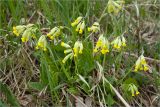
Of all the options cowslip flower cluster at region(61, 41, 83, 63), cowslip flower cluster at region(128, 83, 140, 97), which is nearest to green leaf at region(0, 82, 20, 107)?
cowslip flower cluster at region(61, 41, 83, 63)

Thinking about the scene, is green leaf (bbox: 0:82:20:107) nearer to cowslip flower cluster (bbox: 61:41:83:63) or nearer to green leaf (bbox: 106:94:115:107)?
cowslip flower cluster (bbox: 61:41:83:63)

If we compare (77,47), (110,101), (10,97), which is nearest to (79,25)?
(77,47)

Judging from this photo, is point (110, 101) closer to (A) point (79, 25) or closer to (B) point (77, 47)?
(B) point (77, 47)

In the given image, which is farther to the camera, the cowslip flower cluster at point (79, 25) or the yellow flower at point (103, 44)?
the cowslip flower cluster at point (79, 25)

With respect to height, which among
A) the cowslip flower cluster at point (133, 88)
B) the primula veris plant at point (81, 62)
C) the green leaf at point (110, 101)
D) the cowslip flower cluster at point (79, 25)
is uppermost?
the cowslip flower cluster at point (79, 25)

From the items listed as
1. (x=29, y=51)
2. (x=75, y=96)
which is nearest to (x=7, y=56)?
(x=29, y=51)

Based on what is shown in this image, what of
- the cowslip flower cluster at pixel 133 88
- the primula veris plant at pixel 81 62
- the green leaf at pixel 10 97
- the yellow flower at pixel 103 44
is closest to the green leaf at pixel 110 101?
the primula veris plant at pixel 81 62

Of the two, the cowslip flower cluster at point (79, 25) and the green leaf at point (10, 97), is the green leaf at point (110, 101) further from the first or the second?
the green leaf at point (10, 97)

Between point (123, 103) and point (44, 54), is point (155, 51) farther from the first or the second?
point (44, 54)

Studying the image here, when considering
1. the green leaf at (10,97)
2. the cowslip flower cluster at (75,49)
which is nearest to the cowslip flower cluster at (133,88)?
the cowslip flower cluster at (75,49)

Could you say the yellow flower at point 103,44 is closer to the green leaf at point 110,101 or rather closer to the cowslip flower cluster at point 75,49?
the cowslip flower cluster at point 75,49

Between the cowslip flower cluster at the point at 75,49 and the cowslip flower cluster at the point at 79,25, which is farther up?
the cowslip flower cluster at the point at 79,25
